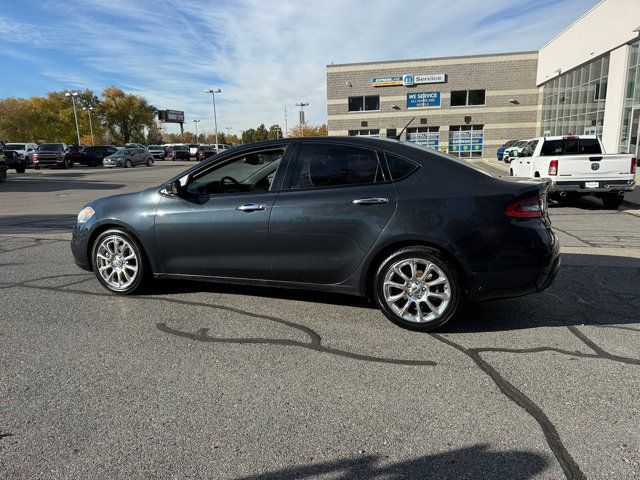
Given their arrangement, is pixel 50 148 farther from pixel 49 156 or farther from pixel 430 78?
pixel 430 78

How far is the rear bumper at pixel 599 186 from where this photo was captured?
10.9 m

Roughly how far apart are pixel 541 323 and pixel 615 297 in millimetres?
1259

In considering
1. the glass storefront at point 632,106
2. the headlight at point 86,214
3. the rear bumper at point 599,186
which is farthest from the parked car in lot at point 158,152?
A: the headlight at point 86,214

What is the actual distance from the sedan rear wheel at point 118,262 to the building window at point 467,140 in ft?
124

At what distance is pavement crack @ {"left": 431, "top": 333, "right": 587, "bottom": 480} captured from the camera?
2334 mm

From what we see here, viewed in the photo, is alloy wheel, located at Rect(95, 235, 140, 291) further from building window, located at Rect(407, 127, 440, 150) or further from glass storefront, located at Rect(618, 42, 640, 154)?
building window, located at Rect(407, 127, 440, 150)

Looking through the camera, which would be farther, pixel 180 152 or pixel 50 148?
pixel 180 152

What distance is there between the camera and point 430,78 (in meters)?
39.3

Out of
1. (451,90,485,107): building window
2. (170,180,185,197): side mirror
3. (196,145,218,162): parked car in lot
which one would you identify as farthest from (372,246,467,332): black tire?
(196,145,218,162): parked car in lot

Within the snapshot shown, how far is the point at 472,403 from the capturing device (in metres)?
2.94

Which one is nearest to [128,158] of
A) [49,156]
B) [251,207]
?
[49,156]

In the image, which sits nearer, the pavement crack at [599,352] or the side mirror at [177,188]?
the pavement crack at [599,352]

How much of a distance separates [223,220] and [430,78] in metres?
38.5

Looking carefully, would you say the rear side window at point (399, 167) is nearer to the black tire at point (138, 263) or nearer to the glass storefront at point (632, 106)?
the black tire at point (138, 263)
